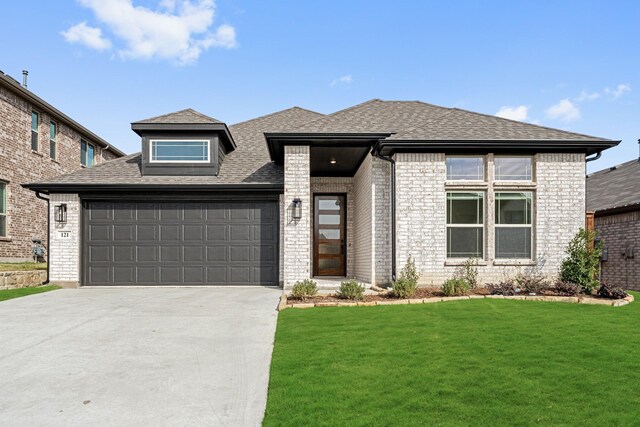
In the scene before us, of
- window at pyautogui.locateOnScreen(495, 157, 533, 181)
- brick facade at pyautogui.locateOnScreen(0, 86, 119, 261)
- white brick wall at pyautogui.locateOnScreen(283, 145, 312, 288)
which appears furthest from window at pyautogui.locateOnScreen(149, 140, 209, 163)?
window at pyautogui.locateOnScreen(495, 157, 533, 181)

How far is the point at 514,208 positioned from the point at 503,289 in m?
2.31

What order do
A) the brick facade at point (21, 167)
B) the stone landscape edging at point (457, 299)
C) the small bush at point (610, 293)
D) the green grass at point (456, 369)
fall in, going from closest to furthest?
the green grass at point (456, 369)
the stone landscape edging at point (457, 299)
the small bush at point (610, 293)
the brick facade at point (21, 167)

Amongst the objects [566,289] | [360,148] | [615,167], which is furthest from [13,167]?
[615,167]

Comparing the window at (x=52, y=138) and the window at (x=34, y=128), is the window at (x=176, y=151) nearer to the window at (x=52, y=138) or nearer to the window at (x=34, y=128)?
the window at (x=34, y=128)

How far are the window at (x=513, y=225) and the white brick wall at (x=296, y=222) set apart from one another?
4830 mm

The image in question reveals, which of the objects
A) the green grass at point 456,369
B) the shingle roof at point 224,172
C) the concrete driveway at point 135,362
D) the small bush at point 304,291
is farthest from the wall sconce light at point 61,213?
the green grass at point 456,369

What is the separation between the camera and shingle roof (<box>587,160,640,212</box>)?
15492 millimetres

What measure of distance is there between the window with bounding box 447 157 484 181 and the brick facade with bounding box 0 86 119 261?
15.9 meters

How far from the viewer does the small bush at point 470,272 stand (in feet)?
33.6

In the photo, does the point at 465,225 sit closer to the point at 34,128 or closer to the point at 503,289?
the point at 503,289

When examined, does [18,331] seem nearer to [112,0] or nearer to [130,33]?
[112,0]

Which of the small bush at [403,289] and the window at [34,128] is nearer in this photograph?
the small bush at [403,289]

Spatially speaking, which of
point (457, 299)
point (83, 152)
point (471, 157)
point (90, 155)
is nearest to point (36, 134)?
point (83, 152)

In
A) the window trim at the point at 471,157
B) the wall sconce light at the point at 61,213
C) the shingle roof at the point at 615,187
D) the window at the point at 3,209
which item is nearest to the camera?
the window trim at the point at 471,157
